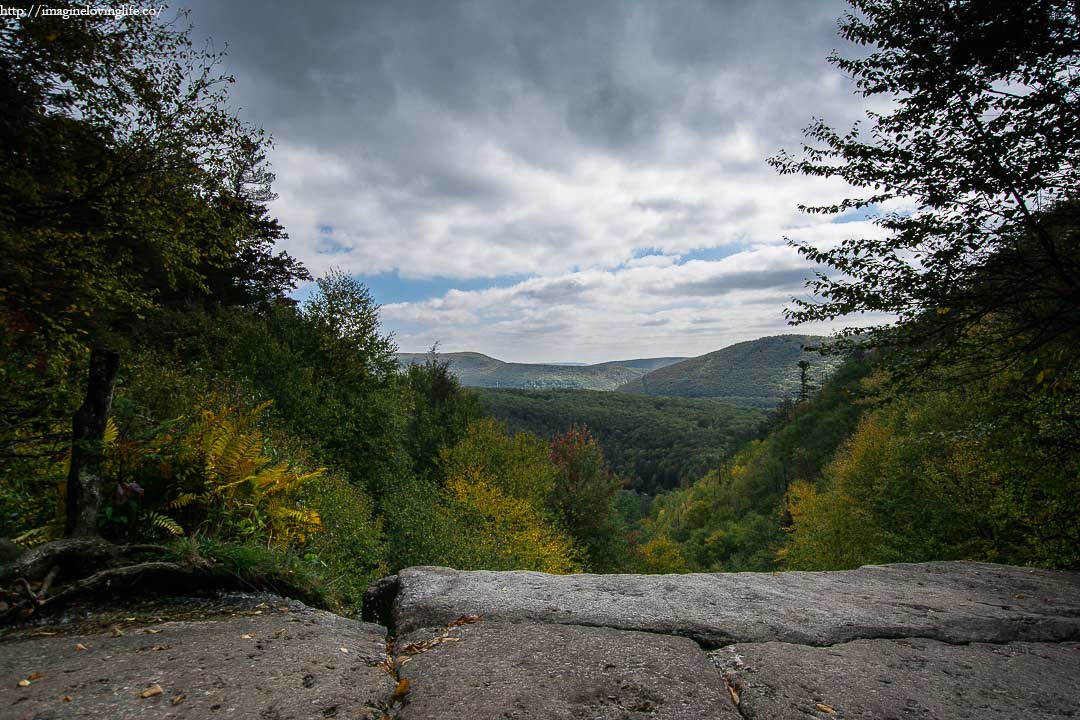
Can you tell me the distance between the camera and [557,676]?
279 centimetres

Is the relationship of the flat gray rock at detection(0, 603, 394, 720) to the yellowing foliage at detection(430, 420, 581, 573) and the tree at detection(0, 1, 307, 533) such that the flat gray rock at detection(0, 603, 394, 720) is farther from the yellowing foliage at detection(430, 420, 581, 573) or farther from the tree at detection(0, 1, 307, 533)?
the yellowing foliage at detection(430, 420, 581, 573)

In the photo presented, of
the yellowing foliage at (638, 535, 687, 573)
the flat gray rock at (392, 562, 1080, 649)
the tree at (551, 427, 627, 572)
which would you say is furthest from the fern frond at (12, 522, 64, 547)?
the yellowing foliage at (638, 535, 687, 573)

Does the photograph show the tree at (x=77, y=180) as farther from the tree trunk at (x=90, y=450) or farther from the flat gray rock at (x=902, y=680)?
the flat gray rock at (x=902, y=680)

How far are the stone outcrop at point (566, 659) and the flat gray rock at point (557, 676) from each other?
0.04 ft

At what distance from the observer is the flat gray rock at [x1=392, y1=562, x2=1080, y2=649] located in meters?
3.65

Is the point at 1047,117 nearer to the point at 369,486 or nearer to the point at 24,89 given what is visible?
the point at 24,89

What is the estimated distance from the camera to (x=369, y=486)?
69.9 ft

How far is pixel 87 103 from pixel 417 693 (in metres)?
8.59

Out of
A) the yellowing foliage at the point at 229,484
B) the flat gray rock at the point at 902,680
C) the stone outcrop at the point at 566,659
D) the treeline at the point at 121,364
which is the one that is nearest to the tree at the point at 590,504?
the treeline at the point at 121,364

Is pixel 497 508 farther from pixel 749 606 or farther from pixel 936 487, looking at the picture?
pixel 749 606

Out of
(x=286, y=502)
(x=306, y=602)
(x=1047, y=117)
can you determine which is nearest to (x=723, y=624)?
(x=306, y=602)

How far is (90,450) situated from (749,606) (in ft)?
18.1

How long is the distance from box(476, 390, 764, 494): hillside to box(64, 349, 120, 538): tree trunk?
10512 cm

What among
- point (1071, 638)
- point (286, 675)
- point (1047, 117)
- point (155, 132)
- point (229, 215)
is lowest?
point (1071, 638)
